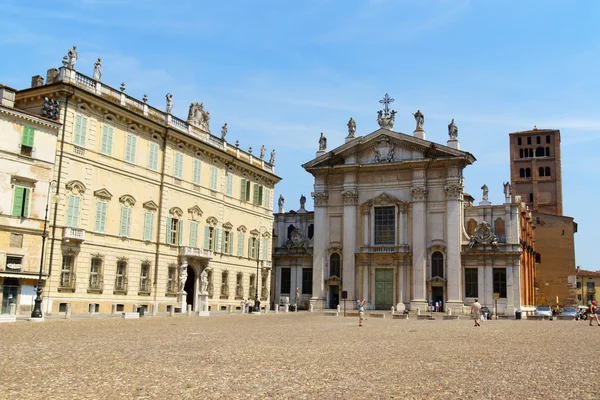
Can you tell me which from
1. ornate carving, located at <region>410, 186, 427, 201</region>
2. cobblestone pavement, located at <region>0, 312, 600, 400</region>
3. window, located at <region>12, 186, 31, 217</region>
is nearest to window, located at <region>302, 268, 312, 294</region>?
ornate carving, located at <region>410, 186, 427, 201</region>

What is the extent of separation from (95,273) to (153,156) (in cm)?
873

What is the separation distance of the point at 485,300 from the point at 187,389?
151 ft

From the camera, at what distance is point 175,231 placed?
41.6 metres

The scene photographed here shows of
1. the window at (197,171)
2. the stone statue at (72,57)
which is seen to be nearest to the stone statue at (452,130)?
the window at (197,171)

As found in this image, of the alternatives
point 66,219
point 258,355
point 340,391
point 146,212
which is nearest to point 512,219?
point 146,212

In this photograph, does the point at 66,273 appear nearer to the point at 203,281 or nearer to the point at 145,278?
the point at 145,278

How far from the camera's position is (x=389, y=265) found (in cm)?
5503

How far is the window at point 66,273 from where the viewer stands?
32625 millimetres

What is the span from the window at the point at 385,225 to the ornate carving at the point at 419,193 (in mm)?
2344

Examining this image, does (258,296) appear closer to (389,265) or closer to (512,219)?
(389,265)

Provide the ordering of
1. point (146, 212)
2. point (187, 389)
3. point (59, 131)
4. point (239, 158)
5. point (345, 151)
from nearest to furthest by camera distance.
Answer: point (187, 389), point (59, 131), point (146, 212), point (239, 158), point (345, 151)

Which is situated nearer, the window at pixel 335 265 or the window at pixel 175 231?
the window at pixel 175 231

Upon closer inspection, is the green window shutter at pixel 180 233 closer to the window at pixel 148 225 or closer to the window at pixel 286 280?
the window at pixel 148 225

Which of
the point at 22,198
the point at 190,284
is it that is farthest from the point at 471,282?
the point at 22,198
